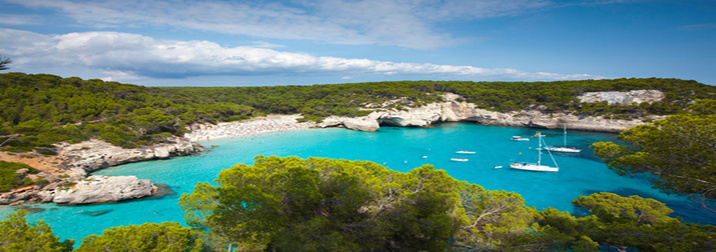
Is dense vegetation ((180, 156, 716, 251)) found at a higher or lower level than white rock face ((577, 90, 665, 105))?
lower

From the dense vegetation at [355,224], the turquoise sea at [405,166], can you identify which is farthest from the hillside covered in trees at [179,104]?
the dense vegetation at [355,224]

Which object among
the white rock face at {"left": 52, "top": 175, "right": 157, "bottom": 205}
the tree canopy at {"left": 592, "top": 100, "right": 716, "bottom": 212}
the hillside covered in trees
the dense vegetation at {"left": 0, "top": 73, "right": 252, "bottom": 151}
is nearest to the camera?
the tree canopy at {"left": 592, "top": 100, "right": 716, "bottom": 212}

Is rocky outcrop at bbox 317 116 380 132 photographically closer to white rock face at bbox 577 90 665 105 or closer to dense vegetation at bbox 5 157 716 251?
dense vegetation at bbox 5 157 716 251

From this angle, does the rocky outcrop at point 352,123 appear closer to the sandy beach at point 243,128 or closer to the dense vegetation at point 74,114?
the sandy beach at point 243,128

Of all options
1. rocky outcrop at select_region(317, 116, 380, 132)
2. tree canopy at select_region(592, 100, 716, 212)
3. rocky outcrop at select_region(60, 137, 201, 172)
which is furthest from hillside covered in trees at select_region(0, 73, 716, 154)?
tree canopy at select_region(592, 100, 716, 212)

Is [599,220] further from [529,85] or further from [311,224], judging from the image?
[529,85]
